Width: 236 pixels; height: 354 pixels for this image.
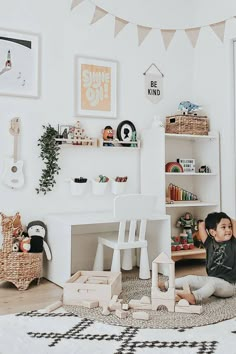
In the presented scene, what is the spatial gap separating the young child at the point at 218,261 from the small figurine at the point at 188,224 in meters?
0.83

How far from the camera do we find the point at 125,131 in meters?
3.45

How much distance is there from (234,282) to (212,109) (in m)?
1.61

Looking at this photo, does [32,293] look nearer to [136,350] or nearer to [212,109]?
[136,350]

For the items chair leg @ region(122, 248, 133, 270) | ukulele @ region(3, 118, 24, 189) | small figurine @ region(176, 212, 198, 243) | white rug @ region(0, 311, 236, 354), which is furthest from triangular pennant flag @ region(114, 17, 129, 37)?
white rug @ region(0, 311, 236, 354)

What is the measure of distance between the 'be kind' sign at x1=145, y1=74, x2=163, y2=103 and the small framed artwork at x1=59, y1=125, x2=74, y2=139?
0.79 meters

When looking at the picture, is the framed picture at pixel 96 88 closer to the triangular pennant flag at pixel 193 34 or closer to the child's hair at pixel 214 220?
the triangular pennant flag at pixel 193 34

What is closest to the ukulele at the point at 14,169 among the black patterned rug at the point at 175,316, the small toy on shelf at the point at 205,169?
the black patterned rug at the point at 175,316

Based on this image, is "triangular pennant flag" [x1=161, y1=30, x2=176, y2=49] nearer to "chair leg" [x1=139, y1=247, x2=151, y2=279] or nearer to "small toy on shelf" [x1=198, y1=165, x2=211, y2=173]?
"small toy on shelf" [x1=198, y1=165, x2=211, y2=173]

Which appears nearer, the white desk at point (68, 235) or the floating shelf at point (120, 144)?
the white desk at point (68, 235)

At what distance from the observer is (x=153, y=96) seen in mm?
3645

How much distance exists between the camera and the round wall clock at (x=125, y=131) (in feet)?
11.2

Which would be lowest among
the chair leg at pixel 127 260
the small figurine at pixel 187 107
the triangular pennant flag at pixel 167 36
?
the chair leg at pixel 127 260

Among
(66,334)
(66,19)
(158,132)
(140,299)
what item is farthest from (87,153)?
(66,334)

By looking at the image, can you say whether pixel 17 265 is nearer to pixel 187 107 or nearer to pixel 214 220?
pixel 214 220
